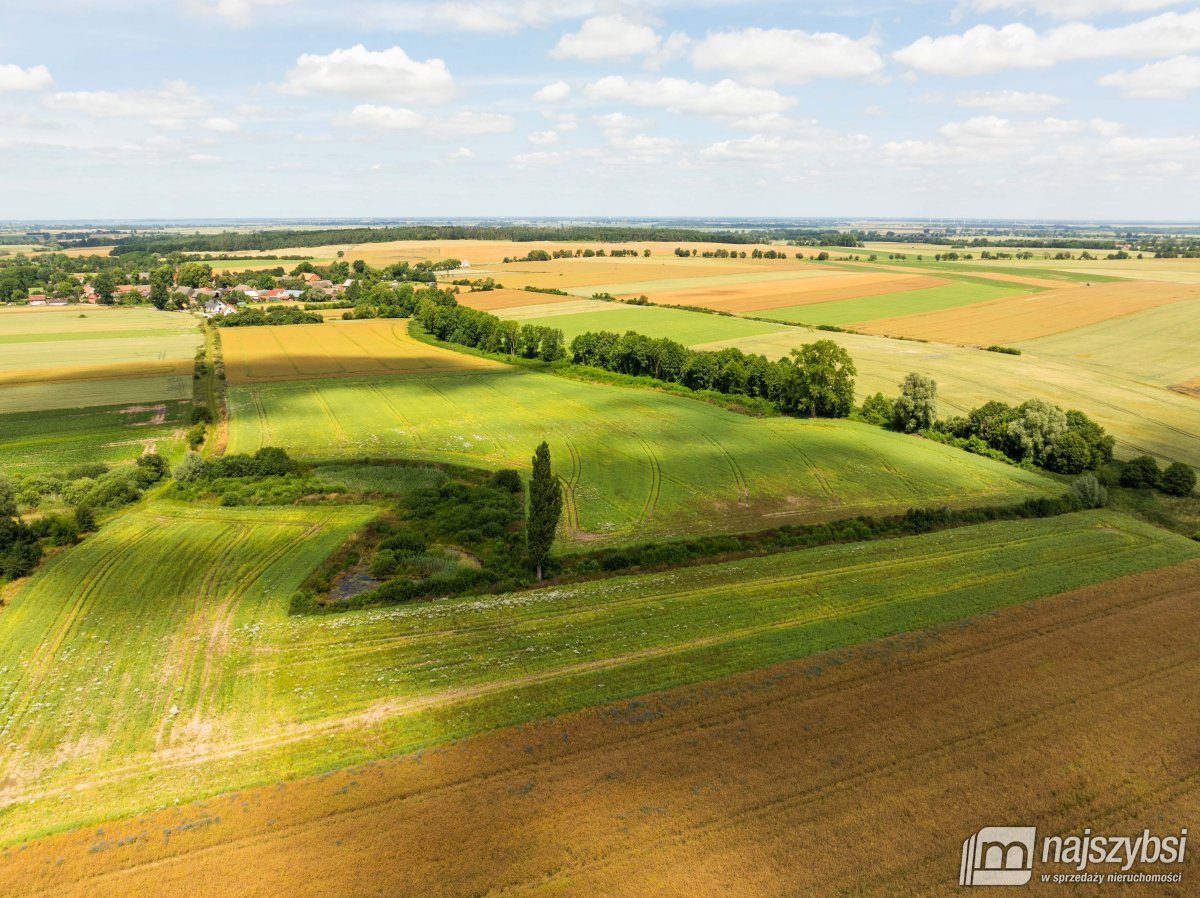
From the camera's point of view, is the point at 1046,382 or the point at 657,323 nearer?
the point at 1046,382

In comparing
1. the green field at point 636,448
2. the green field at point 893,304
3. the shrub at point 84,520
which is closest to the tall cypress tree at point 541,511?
the green field at point 636,448

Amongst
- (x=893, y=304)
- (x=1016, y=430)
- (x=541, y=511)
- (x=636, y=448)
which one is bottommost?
(x=636, y=448)

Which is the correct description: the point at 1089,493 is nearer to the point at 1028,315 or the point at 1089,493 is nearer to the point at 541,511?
the point at 541,511

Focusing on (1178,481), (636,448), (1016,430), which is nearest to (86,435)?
(636,448)

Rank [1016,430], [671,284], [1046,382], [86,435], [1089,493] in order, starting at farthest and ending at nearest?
1. [671,284]
2. [1046,382]
3. [86,435]
4. [1016,430]
5. [1089,493]

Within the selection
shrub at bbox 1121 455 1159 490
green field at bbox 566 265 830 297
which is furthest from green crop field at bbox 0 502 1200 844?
green field at bbox 566 265 830 297

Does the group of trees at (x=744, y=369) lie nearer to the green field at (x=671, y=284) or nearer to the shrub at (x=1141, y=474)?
the shrub at (x=1141, y=474)
